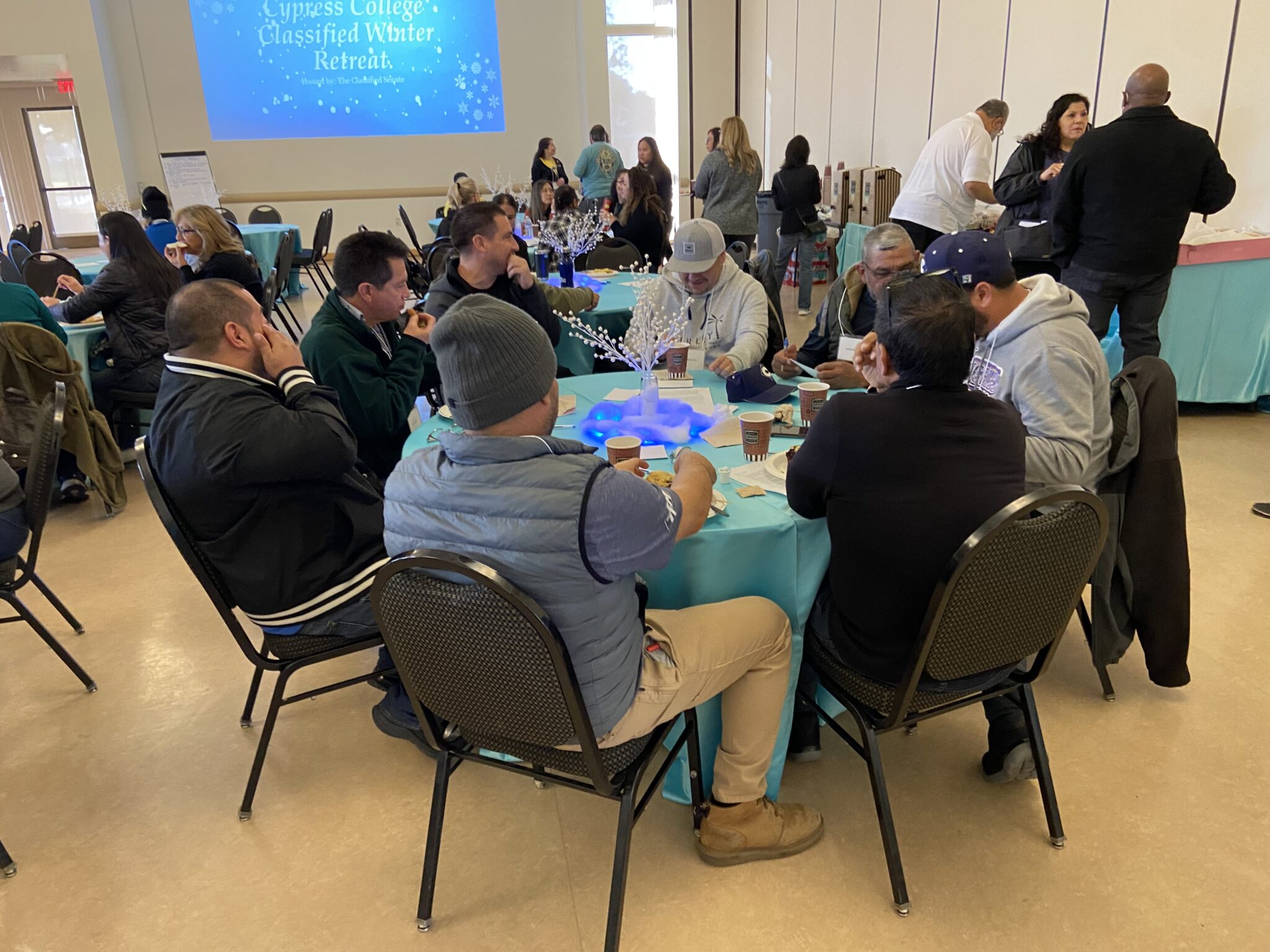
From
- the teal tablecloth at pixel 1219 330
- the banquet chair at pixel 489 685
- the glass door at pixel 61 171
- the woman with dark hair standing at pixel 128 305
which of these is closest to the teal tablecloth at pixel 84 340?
the woman with dark hair standing at pixel 128 305

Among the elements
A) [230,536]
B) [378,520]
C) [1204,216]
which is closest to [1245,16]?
[1204,216]

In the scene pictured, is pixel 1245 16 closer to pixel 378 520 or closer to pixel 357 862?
pixel 378 520

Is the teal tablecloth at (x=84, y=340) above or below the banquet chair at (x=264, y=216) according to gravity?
below

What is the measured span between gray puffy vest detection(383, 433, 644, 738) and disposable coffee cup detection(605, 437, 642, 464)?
17.2 inches

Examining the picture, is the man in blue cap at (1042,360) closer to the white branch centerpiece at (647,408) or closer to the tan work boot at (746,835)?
the white branch centerpiece at (647,408)

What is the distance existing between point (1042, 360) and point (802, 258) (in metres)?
5.36

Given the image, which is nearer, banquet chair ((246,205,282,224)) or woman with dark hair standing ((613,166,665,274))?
woman with dark hair standing ((613,166,665,274))

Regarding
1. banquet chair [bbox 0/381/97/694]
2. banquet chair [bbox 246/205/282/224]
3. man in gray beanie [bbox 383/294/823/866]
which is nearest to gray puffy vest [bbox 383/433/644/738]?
man in gray beanie [bbox 383/294/823/866]

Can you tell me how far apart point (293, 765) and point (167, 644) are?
92 centimetres

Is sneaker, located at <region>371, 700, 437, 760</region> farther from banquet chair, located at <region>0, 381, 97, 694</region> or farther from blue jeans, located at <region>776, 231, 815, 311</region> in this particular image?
blue jeans, located at <region>776, 231, 815, 311</region>

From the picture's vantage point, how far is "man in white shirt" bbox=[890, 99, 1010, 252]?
197 inches

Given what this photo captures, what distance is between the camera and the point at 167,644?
284 centimetres

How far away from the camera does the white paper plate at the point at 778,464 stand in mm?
1950

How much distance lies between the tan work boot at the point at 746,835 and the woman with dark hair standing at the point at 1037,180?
12.3 feet
